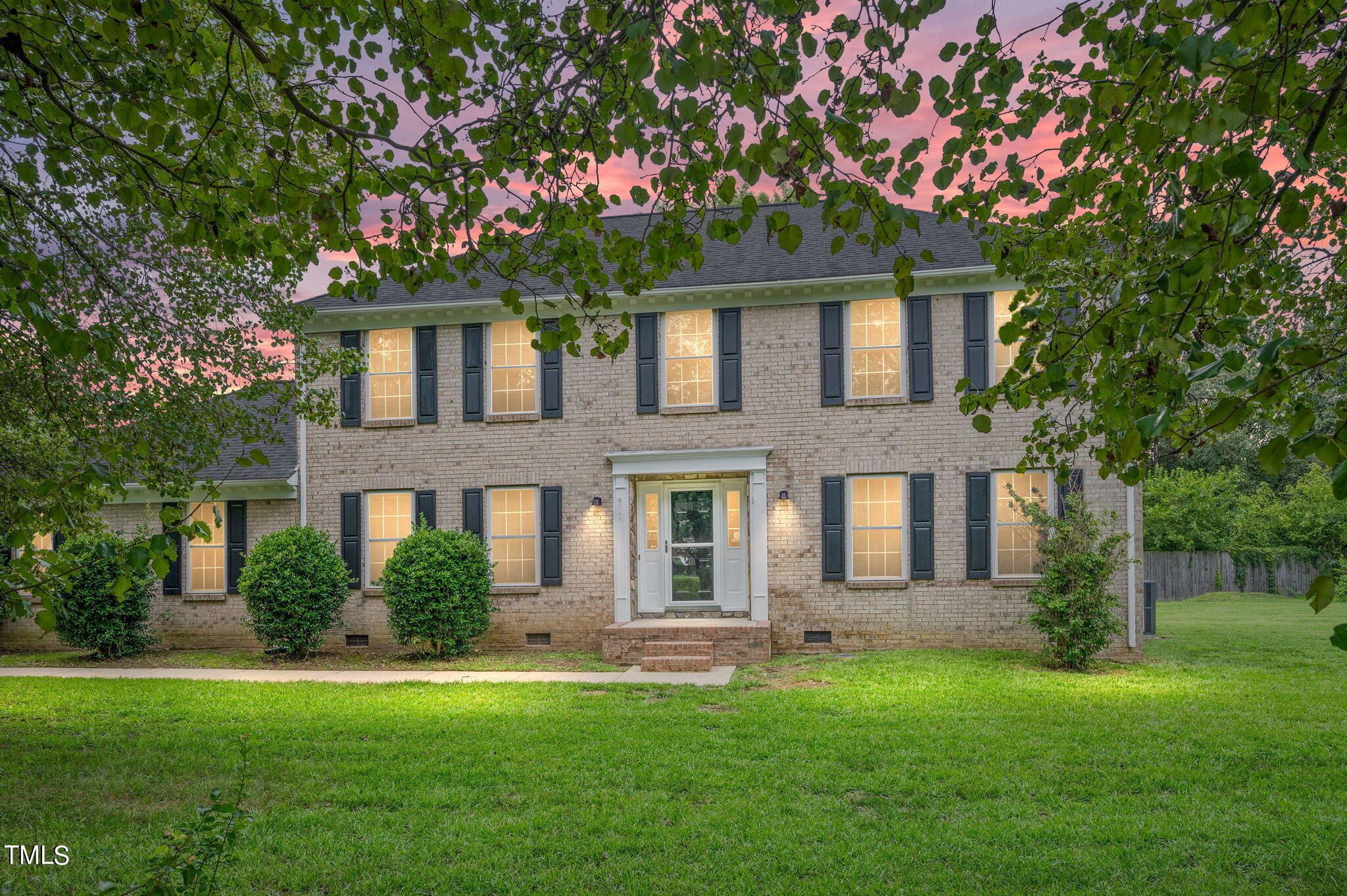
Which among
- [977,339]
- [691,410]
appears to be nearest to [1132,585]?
[977,339]

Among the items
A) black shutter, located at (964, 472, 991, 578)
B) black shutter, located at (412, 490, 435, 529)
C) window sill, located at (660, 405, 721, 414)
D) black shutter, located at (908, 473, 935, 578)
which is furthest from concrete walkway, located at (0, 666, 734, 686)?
black shutter, located at (964, 472, 991, 578)

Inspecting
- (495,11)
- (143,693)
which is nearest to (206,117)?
(495,11)

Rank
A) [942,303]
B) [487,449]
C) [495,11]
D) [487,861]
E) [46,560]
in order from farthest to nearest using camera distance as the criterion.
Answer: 1. [487,449]
2. [942,303]
3. [487,861]
4. [495,11]
5. [46,560]

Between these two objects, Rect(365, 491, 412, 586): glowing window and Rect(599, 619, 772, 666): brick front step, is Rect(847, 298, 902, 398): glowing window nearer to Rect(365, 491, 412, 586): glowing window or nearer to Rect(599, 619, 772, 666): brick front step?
Rect(599, 619, 772, 666): brick front step

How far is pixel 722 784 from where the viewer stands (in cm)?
557

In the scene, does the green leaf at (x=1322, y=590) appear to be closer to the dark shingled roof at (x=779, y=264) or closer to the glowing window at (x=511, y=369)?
the dark shingled roof at (x=779, y=264)

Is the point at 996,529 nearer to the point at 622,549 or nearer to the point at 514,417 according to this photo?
the point at 622,549

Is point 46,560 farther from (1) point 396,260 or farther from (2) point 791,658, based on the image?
(2) point 791,658

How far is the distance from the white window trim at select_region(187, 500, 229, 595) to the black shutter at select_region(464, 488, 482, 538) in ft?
14.1

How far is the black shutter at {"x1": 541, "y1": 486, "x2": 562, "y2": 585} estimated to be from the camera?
42.0 feet

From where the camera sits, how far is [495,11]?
10.5 feet

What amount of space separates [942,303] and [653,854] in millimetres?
9946

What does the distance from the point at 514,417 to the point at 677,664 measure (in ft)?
16.3

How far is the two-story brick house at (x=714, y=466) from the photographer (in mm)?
12039
